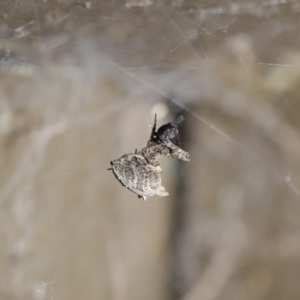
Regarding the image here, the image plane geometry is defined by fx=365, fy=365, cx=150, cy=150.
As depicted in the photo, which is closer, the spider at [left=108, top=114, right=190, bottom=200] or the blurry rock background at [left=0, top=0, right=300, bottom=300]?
the spider at [left=108, top=114, right=190, bottom=200]

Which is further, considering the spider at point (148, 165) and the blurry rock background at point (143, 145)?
the blurry rock background at point (143, 145)

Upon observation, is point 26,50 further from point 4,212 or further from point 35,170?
point 4,212

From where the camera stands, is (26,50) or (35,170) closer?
(26,50)

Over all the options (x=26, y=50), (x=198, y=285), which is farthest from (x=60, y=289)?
(x=26, y=50)

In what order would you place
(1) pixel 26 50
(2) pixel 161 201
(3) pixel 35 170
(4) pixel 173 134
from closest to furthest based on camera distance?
(4) pixel 173 134, (1) pixel 26 50, (3) pixel 35 170, (2) pixel 161 201
